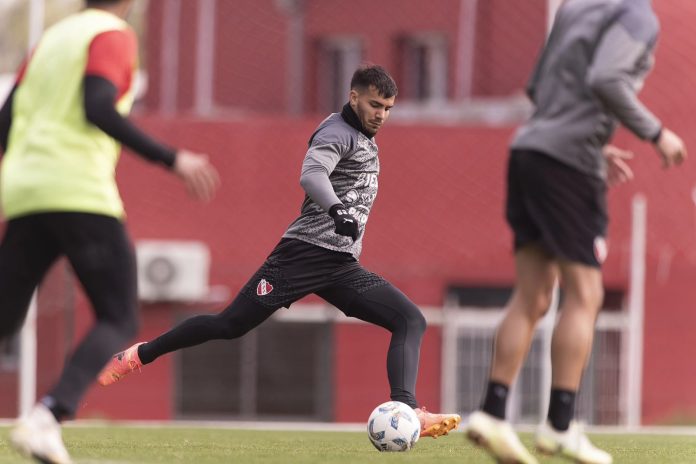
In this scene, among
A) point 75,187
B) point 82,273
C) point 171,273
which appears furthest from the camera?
point 171,273

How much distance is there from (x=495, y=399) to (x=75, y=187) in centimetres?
166

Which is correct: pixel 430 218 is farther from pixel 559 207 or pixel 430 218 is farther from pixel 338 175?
pixel 559 207

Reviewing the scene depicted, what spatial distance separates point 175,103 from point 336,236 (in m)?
17.5

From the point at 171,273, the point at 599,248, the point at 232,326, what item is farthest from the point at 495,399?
the point at 171,273

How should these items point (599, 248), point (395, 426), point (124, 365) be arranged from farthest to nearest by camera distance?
1. point (124, 365)
2. point (395, 426)
3. point (599, 248)

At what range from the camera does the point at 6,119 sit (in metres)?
6.53

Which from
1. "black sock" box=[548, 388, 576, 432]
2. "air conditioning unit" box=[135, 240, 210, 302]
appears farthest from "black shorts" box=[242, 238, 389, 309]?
"air conditioning unit" box=[135, 240, 210, 302]

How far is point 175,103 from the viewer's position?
25609 mm

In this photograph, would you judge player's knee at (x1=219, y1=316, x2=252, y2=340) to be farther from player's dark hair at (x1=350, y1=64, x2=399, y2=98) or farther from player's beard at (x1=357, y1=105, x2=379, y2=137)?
player's dark hair at (x1=350, y1=64, x2=399, y2=98)

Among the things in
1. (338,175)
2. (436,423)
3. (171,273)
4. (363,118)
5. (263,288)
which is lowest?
(171,273)

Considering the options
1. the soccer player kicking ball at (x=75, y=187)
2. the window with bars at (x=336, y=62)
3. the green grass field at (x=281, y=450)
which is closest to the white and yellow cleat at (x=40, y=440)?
the soccer player kicking ball at (x=75, y=187)

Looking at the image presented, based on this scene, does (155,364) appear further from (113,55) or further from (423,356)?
(113,55)

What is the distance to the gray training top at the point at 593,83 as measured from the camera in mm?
6215

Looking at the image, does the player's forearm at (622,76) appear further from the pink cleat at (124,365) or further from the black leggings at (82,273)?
the pink cleat at (124,365)
